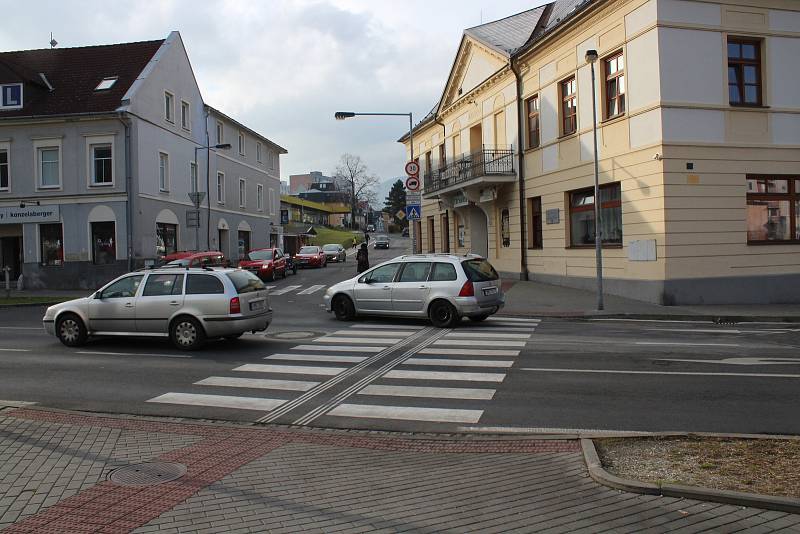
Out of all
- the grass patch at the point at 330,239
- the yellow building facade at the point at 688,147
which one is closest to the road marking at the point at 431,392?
the yellow building facade at the point at 688,147

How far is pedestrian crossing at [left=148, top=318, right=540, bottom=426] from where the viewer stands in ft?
24.6

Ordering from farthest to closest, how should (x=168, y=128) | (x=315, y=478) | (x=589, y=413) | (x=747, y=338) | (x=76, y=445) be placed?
1. (x=168, y=128)
2. (x=747, y=338)
3. (x=589, y=413)
4. (x=76, y=445)
5. (x=315, y=478)

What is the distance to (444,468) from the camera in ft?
17.8

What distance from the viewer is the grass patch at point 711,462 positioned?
4.67 metres

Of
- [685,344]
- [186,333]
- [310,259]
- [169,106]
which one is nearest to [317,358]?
[186,333]

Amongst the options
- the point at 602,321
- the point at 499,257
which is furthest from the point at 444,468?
the point at 499,257

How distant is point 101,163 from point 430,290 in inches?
875

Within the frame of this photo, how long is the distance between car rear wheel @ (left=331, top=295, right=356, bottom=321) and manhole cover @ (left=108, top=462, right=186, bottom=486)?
10.6m

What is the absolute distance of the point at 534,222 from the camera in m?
25.8

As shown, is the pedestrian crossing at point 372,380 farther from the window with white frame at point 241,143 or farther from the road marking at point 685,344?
the window with white frame at point 241,143

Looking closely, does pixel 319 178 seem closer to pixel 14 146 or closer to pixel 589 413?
pixel 14 146

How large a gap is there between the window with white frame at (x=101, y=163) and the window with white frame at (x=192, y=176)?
6.62m

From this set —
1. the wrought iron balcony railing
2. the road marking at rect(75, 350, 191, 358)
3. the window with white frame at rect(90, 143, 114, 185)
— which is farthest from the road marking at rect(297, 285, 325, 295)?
the road marking at rect(75, 350, 191, 358)

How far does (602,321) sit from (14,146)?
28.8 metres
